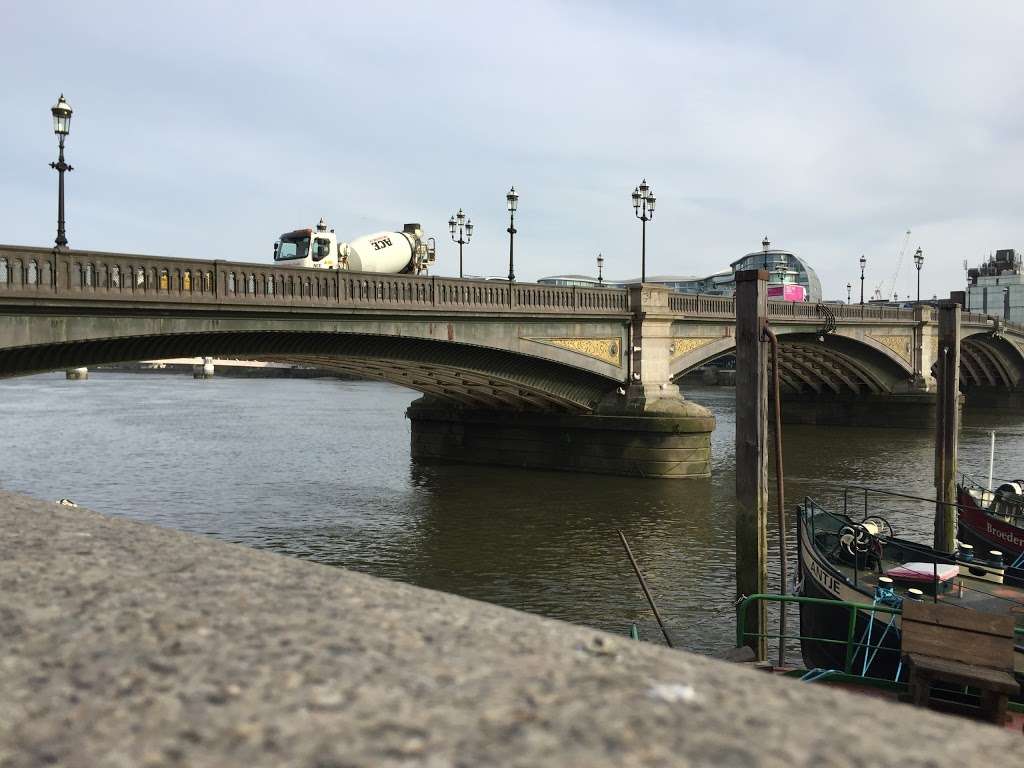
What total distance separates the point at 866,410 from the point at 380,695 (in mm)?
50337

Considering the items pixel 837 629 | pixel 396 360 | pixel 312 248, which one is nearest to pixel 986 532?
pixel 837 629

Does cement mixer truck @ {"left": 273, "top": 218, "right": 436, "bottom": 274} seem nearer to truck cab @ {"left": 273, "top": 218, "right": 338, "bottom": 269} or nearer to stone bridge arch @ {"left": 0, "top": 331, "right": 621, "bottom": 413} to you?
truck cab @ {"left": 273, "top": 218, "right": 338, "bottom": 269}

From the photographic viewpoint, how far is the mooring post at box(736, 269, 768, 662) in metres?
12.7

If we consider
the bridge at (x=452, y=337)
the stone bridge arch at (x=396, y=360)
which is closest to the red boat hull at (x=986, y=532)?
the bridge at (x=452, y=337)

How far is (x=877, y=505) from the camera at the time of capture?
24891mm

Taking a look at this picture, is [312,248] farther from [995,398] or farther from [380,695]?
[995,398]

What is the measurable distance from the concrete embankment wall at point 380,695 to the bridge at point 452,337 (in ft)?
49.0

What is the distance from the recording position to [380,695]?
107 inches

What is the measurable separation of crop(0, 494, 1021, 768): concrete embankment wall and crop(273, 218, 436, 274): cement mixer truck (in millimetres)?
28275

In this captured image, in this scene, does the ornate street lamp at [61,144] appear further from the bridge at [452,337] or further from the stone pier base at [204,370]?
the stone pier base at [204,370]

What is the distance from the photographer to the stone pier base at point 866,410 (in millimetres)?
47625

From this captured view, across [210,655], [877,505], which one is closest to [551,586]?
[877,505]

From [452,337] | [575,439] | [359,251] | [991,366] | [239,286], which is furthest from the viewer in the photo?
[991,366]

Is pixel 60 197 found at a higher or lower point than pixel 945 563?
higher
